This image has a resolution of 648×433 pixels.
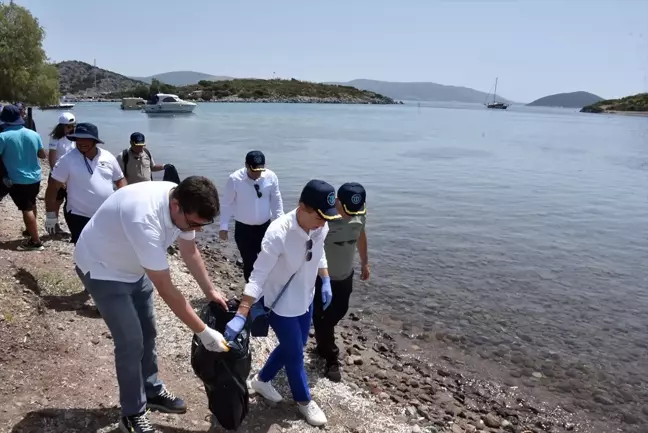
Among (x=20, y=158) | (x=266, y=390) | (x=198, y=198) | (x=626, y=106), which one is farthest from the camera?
(x=626, y=106)

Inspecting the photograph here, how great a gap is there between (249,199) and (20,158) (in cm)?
365

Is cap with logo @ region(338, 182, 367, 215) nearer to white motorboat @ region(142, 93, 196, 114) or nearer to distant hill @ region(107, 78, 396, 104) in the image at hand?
white motorboat @ region(142, 93, 196, 114)

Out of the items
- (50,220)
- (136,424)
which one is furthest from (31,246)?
(136,424)

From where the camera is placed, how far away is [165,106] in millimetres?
78938

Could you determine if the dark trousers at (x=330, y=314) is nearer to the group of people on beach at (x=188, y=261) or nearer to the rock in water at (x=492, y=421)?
the group of people on beach at (x=188, y=261)

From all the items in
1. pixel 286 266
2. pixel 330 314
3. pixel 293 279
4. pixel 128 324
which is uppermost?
pixel 286 266

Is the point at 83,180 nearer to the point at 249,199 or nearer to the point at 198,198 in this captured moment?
the point at 249,199

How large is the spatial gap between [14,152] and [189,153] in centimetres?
2493

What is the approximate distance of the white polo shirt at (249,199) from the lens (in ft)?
21.8

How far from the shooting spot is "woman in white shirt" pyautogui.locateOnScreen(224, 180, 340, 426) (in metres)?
4.00

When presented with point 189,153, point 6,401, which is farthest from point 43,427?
point 189,153

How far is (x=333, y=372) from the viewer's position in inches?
227

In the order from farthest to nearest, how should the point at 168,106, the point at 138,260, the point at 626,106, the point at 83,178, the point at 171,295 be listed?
the point at 626,106, the point at 168,106, the point at 83,178, the point at 138,260, the point at 171,295

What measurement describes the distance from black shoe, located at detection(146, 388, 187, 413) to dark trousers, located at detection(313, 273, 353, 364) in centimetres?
160
